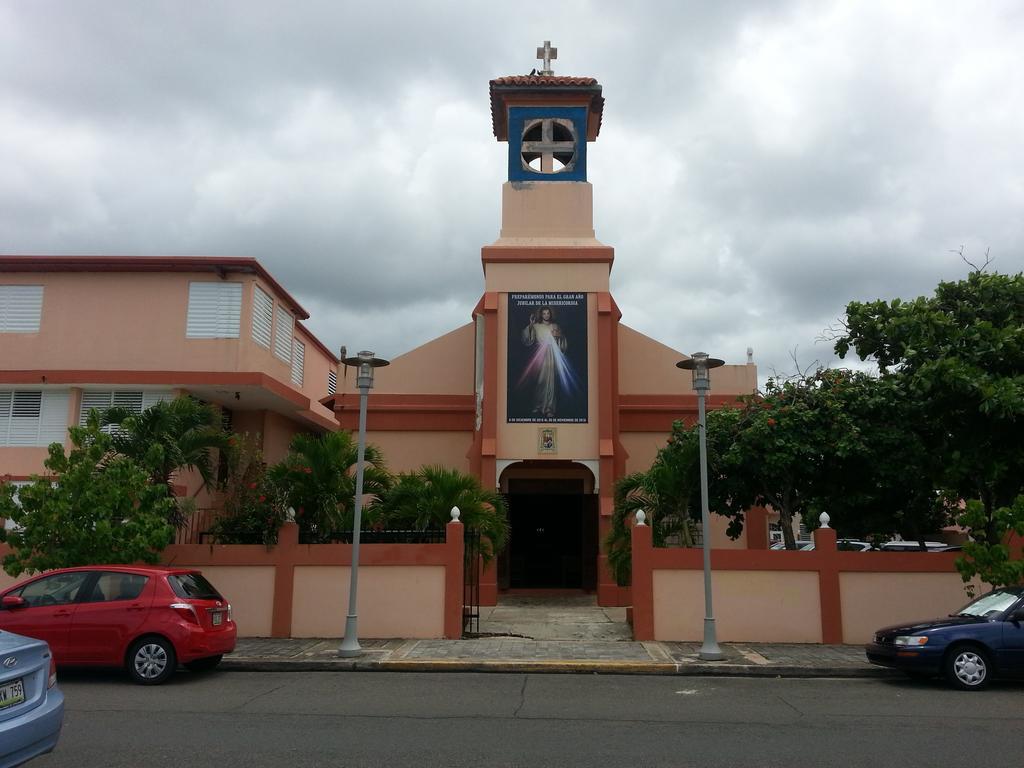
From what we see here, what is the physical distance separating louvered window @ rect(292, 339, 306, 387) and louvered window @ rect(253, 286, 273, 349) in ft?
8.56

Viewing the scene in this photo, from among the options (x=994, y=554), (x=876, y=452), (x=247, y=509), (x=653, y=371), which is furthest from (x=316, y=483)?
(x=653, y=371)

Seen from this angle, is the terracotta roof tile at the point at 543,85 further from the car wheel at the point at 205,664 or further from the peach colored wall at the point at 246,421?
the car wheel at the point at 205,664

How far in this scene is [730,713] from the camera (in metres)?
9.02

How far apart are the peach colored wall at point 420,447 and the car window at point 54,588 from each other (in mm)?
12269

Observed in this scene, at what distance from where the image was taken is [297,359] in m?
25.2

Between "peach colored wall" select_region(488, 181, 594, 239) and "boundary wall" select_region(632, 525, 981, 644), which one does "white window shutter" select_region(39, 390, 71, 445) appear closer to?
"peach colored wall" select_region(488, 181, 594, 239)

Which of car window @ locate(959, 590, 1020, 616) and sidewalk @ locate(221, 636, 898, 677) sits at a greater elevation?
car window @ locate(959, 590, 1020, 616)

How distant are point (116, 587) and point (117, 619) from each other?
43 centimetres

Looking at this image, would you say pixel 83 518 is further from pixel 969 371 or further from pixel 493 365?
pixel 969 371

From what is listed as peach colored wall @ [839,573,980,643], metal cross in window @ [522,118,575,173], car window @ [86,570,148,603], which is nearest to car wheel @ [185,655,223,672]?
car window @ [86,570,148,603]

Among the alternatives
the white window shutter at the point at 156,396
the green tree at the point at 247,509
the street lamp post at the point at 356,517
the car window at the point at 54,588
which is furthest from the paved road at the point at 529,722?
the white window shutter at the point at 156,396

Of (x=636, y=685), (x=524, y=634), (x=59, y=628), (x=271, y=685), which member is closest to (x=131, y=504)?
(x=59, y=628)

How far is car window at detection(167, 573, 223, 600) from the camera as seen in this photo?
10748 millimetres

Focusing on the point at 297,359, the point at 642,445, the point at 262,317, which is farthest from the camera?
the point at 297,359
